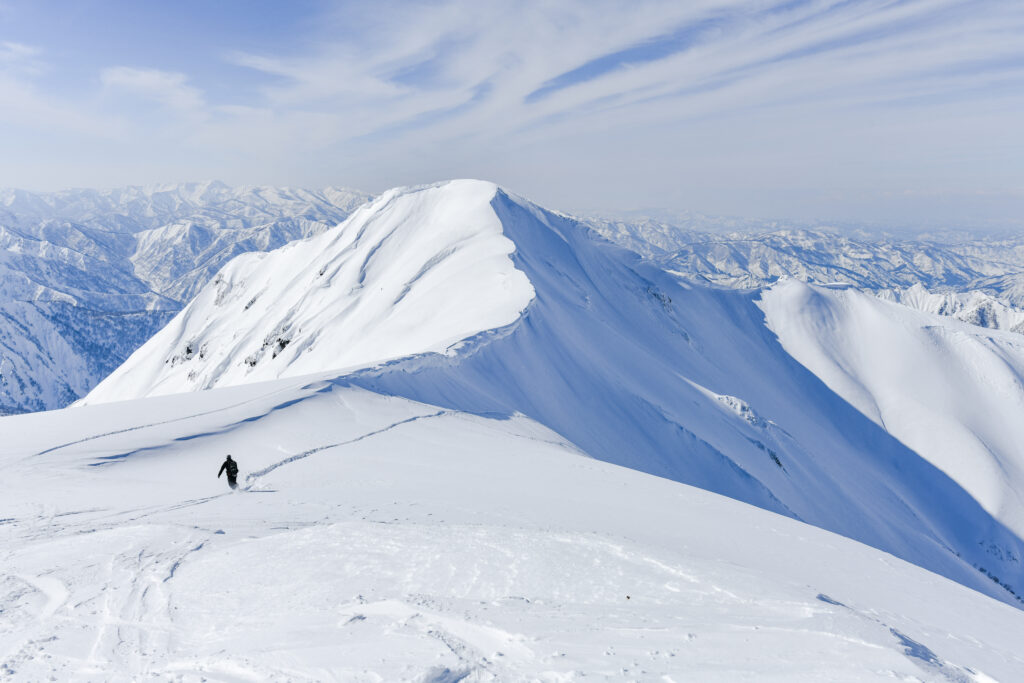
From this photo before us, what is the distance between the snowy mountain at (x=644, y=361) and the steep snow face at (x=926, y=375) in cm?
40

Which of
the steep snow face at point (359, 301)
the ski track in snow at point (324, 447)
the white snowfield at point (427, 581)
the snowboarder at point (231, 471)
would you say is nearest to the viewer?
the white snowfield at point (427, 581)

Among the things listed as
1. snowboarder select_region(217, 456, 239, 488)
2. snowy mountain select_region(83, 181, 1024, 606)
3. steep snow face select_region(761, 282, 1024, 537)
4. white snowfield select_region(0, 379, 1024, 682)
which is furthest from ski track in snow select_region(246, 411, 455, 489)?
steep snow face select_region(761, 282, 1024, 537)

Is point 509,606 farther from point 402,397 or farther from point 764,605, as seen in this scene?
point 402,397

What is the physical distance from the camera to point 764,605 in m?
9.16

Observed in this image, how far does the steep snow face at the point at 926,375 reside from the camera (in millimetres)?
82438

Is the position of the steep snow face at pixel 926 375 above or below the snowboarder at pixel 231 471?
below

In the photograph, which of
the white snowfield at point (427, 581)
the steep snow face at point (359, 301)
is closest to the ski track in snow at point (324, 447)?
the white snowfield at point (427, 581)

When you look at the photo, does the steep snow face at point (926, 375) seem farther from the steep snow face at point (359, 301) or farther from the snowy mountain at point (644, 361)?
the steep snow face at point (359, 301)

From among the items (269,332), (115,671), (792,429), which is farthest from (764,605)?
(269,332)

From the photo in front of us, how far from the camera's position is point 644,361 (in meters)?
52.1

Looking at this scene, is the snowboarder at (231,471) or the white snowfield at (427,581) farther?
the snowboarder at (231,471)

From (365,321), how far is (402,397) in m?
31.8

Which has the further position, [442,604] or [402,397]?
[402,397]

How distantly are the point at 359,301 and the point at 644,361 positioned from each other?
3421 cm
